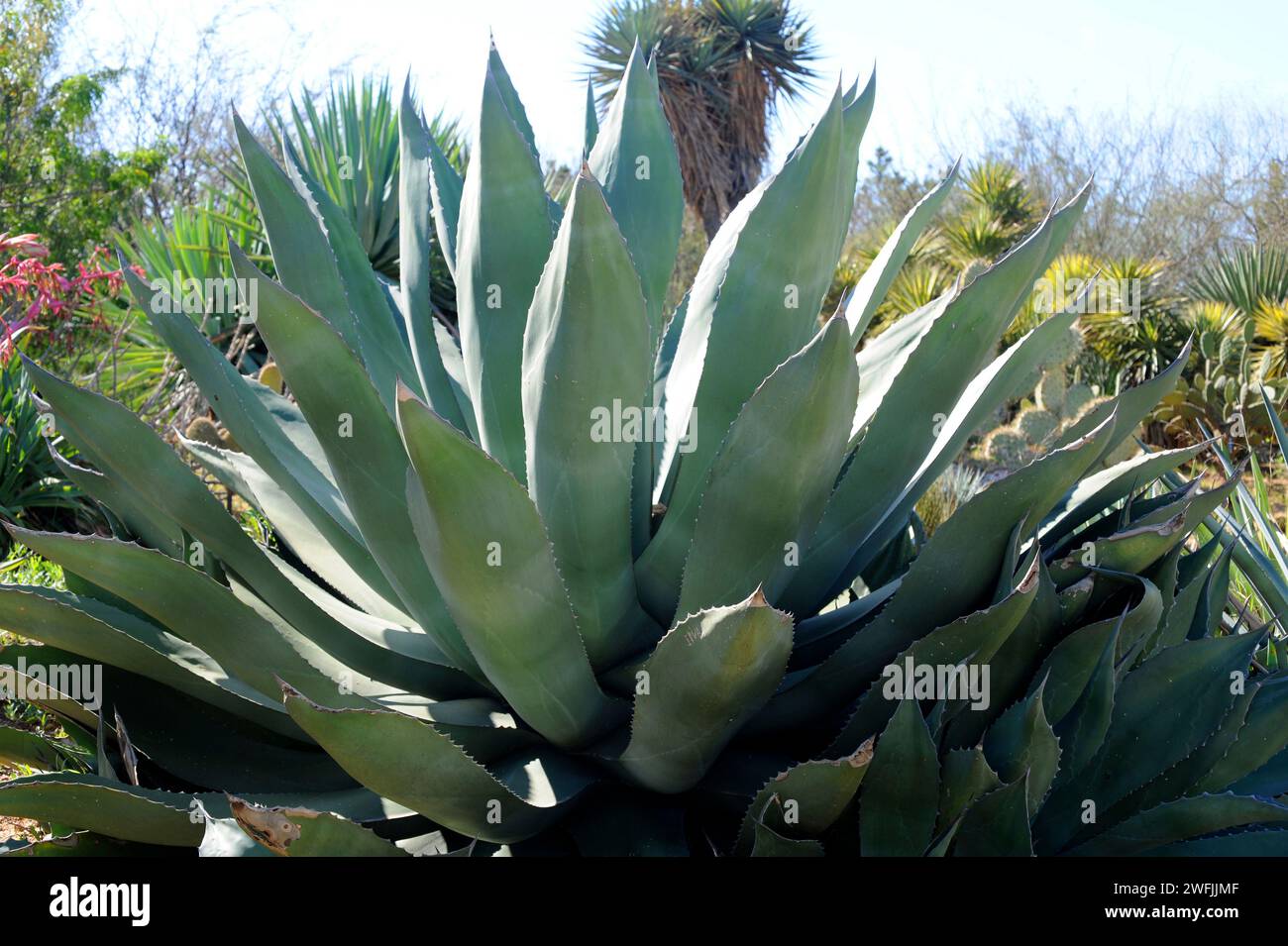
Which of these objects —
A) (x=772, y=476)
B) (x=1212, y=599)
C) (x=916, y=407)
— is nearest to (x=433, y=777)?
(x=772, y=476)

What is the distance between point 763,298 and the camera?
5.44 feet

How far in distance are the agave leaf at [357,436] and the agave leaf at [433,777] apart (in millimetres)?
259

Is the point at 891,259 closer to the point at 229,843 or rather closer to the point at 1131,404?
the point at 1131,404

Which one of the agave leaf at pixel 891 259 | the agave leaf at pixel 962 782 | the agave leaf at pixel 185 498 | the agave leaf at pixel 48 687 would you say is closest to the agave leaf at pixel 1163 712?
the agave leaf at pixel 962 782

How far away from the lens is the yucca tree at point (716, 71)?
61.9 feet

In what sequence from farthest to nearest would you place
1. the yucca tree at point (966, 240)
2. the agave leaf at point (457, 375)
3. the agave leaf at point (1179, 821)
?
the yucca tree at point (966, 240)
the agave leaf at point (457, 375)
the agave leaf at point (1179, 821)

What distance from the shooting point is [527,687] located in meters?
1.46

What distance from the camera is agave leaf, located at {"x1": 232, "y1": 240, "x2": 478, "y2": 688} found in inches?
58.5

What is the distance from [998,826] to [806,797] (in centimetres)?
25

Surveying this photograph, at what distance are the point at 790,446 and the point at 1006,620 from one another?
36cm

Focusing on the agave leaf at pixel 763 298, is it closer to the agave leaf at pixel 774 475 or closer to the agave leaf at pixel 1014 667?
the agave leaf at pixel 774 475

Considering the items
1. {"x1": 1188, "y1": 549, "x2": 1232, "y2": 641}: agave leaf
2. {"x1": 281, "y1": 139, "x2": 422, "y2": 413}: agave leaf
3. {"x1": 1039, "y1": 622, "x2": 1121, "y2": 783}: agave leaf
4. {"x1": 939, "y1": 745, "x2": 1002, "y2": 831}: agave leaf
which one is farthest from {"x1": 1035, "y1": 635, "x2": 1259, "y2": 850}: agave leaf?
{"x1": 281, "y1": 139, "x2": 422, "y2": 413}: agave leaf

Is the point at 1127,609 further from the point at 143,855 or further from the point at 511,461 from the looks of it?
the point at 143,855
